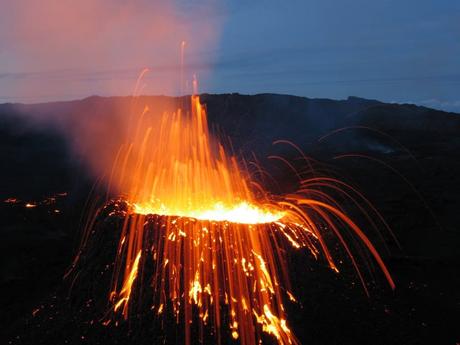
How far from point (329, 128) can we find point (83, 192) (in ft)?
123

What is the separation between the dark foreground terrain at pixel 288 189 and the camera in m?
9.95

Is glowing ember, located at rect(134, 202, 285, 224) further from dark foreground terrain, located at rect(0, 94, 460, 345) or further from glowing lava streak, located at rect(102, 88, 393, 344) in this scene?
dark foreground terrain, located at rect(0, 94, 460, 345)

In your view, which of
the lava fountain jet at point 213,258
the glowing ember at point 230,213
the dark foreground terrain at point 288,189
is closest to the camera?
the lava fountain jet at point 213,258

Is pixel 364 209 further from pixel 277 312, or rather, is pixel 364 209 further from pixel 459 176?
pixel 277 312

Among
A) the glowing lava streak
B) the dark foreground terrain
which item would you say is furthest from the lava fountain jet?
the dark foreground terrain

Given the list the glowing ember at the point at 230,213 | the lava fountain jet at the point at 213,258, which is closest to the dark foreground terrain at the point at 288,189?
the lava fountain jet at the point at 213,258

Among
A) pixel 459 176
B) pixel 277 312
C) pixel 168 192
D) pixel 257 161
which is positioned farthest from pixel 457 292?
pixel 257 161

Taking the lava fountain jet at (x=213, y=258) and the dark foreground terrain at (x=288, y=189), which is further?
the dark foreground terrain at (x=288, y=189)

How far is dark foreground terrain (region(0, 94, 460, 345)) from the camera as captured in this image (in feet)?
32.7

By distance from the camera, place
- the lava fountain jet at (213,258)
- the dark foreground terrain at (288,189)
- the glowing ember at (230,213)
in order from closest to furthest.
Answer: the lava fountain jet at (213,258)
the dark foreground terrain at (288,189)
the glowing ember at (230,213)

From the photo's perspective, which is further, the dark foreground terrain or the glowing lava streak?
the dark foreground terrain

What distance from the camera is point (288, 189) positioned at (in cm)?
2853

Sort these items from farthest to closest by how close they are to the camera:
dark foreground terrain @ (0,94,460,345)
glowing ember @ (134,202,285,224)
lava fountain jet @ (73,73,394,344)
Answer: glowing ember @ (134,202,285,224) → dark foreground terrain @ (0,94,460,345) → lava fountain jet @ (73,73,394,344)

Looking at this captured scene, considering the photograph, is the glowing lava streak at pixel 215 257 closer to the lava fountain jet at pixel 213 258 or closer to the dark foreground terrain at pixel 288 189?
the lava fountain jet at pixel 213 258
